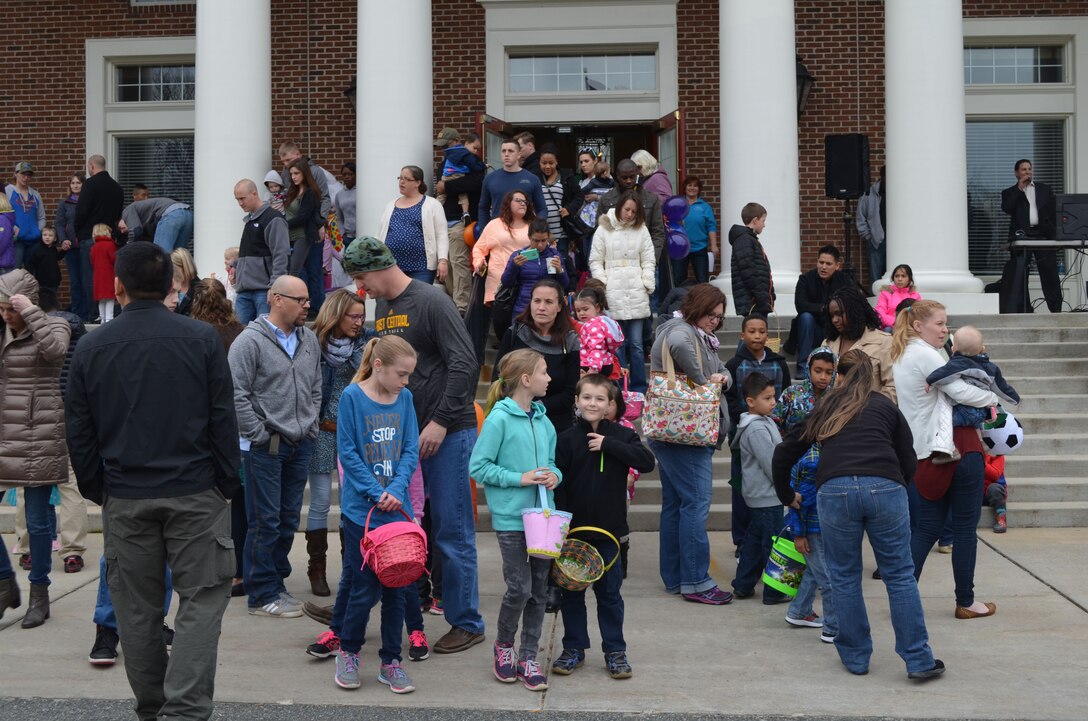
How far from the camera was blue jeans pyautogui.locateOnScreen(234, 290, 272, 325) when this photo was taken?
11.4m

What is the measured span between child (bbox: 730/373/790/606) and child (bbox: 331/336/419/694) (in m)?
2.43

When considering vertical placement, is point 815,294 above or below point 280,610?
above

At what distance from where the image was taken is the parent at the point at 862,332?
25.8 ft

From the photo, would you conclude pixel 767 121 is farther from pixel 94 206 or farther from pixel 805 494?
pixel 94 206

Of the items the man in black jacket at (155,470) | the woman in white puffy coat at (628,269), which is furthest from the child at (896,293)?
the man in black jacket at (155,470)

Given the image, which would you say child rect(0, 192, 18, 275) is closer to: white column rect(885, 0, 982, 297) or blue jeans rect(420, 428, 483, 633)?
white column rect(885, 0, 982, 297)

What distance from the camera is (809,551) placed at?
657 cm

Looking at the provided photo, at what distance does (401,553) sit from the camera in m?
5.37

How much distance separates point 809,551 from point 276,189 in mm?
7302

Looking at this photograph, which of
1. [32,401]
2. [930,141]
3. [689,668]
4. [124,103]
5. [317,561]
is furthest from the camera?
[124,103]

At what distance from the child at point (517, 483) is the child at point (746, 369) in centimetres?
255

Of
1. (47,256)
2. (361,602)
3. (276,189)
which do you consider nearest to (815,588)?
(361,602)

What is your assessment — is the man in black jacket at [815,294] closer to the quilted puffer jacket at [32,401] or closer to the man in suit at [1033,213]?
the man in suit at [1033,213]

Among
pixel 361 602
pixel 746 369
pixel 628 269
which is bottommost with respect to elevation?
pixel 361 602
